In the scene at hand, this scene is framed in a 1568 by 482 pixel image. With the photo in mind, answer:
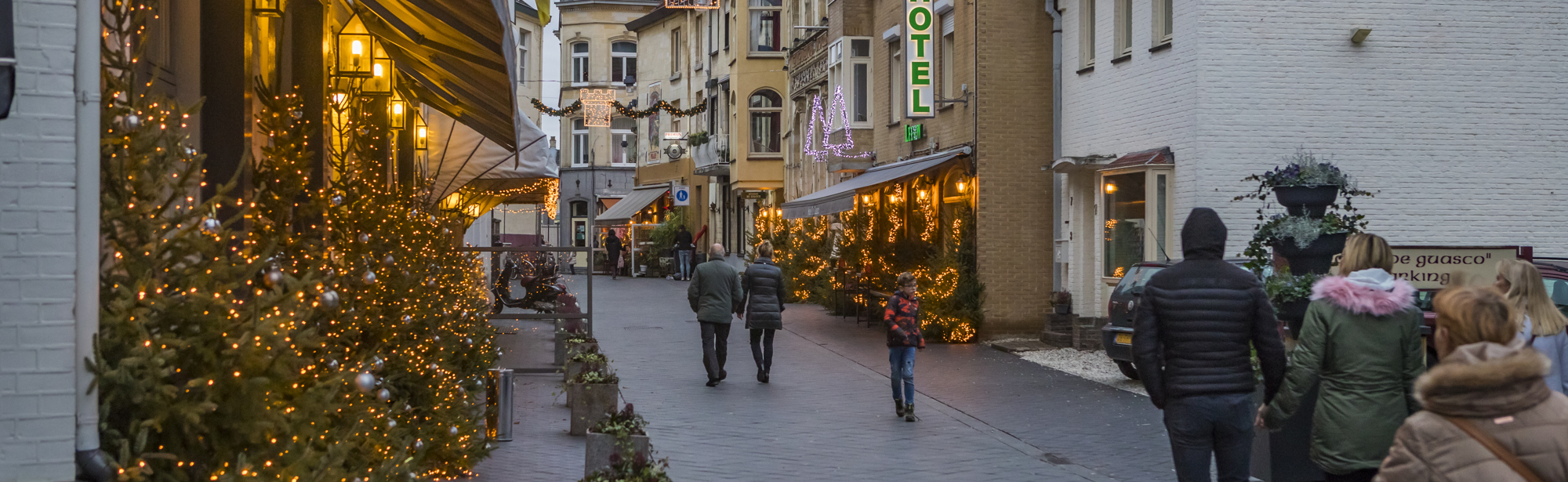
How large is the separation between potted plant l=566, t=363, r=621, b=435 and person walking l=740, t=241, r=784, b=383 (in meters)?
4.24

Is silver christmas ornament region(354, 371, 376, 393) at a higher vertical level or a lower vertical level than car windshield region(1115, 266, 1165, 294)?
lower

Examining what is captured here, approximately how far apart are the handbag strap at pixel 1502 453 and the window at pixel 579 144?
57.2m

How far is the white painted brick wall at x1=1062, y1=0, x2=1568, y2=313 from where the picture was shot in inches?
613

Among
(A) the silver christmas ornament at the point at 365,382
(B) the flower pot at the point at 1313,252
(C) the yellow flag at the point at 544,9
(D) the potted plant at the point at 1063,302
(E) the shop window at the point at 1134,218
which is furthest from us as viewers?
(D) the potted plant at the point at 1063,302

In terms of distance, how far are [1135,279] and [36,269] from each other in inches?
467

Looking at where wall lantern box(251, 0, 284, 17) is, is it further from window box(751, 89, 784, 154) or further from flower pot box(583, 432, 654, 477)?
window box(751, 89, 784, 154)

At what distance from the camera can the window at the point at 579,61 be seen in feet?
190

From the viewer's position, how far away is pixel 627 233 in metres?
48.9

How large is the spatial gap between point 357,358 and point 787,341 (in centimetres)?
1481

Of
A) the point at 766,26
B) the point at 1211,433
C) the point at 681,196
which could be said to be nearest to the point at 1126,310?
the point at 1211,433

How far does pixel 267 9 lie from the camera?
6.70m

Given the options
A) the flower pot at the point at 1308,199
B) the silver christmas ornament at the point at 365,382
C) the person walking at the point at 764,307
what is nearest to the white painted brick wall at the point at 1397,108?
the person walking at the point at 764,307

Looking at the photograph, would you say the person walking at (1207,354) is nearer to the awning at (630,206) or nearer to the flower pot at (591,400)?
the flower pot at (591,400)

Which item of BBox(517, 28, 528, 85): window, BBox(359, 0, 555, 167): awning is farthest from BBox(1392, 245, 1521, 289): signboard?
BBox(517, 28, 528, 85): window
